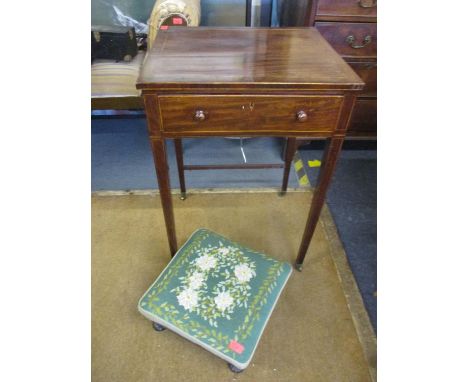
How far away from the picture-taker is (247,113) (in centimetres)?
77

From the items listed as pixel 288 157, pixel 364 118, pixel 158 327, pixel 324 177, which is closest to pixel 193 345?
pixel 158 327

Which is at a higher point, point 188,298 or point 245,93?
point 245,93

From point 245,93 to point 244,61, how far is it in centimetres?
13

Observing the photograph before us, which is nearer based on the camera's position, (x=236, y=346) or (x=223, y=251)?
(x=236, y=346)

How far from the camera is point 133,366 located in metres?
0.95

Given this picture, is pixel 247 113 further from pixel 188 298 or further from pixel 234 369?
pixel 234 369

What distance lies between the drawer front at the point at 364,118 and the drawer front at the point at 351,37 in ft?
0.86

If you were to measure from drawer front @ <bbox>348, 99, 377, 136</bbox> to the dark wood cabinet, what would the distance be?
0.10 metres

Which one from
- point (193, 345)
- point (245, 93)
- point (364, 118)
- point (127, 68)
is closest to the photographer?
point (245, 93)

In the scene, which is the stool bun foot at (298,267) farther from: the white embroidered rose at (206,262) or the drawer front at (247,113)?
the drawer front at (247,113)

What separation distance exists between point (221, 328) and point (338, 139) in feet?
2.04

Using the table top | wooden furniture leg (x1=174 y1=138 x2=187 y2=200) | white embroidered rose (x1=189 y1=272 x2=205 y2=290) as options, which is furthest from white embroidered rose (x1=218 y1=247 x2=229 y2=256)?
the table top

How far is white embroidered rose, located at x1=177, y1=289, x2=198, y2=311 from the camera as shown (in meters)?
0.94


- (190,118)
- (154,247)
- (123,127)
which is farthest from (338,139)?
(123,127)
